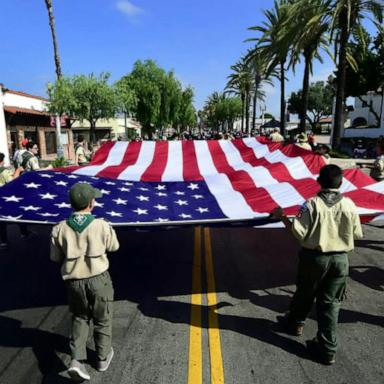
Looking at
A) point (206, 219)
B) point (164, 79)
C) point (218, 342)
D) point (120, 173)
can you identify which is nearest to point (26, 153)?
point (120, 173)

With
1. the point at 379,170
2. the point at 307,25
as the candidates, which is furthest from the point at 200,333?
the point at 307,25

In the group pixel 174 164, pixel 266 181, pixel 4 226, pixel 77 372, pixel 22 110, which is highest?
pixel 22 110

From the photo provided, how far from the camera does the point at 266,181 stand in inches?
252

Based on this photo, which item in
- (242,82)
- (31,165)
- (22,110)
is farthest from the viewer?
(242,82)

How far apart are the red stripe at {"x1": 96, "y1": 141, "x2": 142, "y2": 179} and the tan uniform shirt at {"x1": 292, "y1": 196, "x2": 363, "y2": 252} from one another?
454 centimetres

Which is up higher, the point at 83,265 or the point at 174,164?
the point at 174,164

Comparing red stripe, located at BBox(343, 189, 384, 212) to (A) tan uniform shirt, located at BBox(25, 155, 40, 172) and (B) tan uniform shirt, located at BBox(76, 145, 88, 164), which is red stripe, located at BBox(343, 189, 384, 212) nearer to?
(A) tan uniform shirt, located at BBox(25, 155, 40, 172)

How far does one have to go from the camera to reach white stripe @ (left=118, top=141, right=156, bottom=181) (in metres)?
7.24

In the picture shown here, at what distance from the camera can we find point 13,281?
5516mm

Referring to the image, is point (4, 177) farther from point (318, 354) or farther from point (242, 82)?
point (242, 82)

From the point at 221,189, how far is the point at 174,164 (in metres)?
2.38

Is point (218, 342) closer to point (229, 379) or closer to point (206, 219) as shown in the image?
point (229, 379)

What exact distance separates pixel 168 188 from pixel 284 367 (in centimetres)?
358

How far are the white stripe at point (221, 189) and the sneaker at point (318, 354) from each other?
157 centimetres
